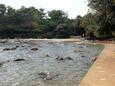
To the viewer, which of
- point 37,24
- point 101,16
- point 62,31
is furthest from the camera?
point 37,24

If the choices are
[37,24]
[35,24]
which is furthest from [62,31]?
[37,24]

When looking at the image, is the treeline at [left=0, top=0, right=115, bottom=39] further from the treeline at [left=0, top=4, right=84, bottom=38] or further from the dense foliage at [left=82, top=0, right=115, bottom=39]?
the dense foliage at [left=82, top=0, right=115, bottom=39]

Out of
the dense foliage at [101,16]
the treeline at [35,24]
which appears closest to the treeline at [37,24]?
the treeline at [35,24]

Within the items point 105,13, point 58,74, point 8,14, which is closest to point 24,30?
point 8,14

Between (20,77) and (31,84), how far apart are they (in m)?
3.15

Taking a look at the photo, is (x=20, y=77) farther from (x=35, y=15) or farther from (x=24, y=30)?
(x=35, y=15)

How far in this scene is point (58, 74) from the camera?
953 inches

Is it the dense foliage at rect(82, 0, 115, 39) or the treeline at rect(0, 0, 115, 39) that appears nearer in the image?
the dense foliage at rect(82, 0, 115, 39)

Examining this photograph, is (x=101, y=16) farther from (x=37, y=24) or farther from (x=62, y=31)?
(x=37, y=24)

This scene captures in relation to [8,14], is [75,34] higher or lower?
lower

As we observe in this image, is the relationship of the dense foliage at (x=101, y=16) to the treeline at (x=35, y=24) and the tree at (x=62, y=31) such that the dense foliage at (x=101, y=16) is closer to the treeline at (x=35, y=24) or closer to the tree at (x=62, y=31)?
the treeline at (x=35, y=24)

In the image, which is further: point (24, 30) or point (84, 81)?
point (24, 30)

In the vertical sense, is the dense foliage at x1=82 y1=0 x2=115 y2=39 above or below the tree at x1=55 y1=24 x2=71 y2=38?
above

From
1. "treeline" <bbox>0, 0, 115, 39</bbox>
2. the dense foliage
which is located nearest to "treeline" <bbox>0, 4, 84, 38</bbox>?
"treeline" <bbox>0, 0, 115, 39</bbox>
